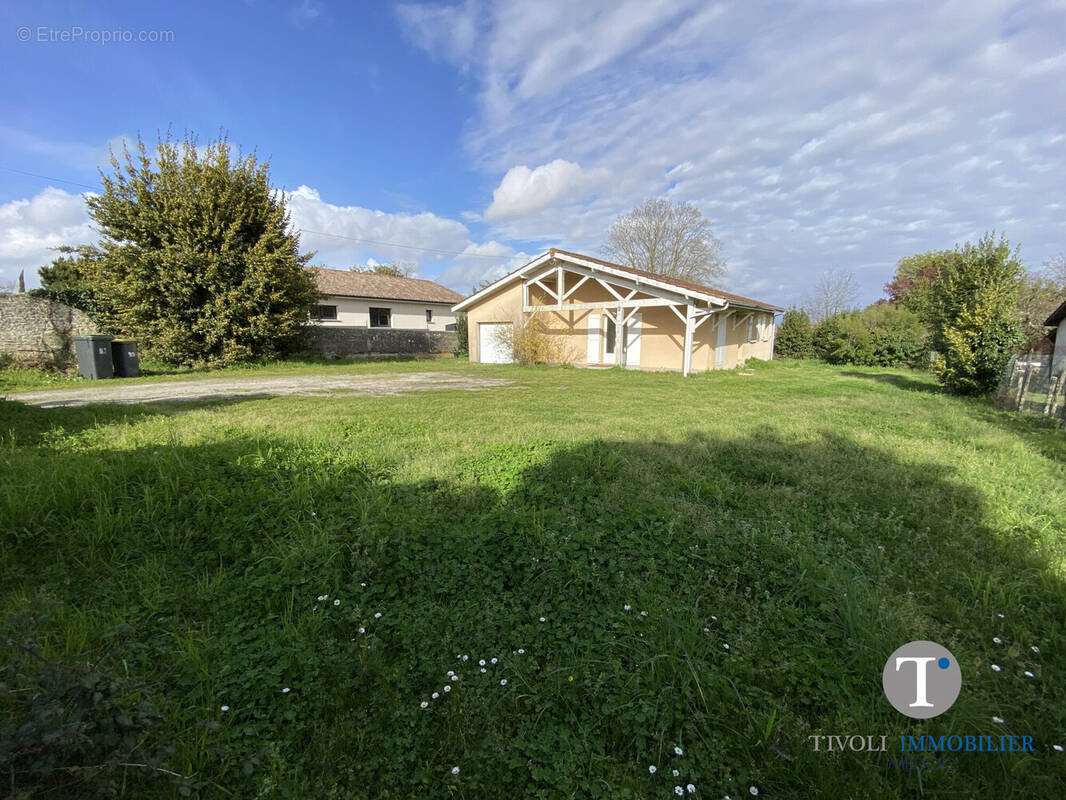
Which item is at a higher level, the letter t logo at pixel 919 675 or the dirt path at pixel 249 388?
the dirt path at pixel 249 388

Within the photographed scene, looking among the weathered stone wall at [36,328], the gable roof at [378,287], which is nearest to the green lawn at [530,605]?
the weathered stone wall at [36,328]

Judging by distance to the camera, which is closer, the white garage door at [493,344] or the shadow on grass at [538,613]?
the shadow on grass at [538,613]

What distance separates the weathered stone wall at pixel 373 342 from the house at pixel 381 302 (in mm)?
987

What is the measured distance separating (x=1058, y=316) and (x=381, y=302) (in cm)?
2941

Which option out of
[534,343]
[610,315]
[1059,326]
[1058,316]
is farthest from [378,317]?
[1059,326]

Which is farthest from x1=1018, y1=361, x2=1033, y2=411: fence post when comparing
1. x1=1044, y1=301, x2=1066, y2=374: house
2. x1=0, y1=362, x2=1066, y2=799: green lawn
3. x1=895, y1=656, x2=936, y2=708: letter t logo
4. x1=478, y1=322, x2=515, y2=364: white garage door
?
x1=478, y1=322, x2=515, y2=364: white garage door

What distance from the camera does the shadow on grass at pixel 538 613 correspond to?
65.9 inches

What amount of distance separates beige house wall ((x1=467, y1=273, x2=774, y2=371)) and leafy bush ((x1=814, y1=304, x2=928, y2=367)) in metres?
5.69

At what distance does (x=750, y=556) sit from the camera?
2846 millimetres

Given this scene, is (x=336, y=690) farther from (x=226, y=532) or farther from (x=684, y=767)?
(x=226, y=532)

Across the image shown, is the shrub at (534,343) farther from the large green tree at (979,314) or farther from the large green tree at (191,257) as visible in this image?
the large green tree at (979,314)

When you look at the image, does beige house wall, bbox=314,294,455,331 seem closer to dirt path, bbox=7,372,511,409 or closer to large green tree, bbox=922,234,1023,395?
dirt path, bbox=7,372,511,409

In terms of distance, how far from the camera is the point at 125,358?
40.2 ft

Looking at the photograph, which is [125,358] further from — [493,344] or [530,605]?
[530,605]
